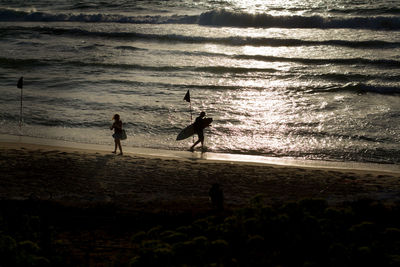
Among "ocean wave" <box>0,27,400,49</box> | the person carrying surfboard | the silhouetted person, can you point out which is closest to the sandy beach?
the silhouetted person

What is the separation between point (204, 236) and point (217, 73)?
55.2 ft

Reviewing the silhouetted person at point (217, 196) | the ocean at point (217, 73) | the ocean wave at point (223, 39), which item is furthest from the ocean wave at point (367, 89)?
the silhouetted person at point (217, 196)

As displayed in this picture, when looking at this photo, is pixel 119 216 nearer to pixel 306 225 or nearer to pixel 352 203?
pixel 306 225

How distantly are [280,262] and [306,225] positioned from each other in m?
0.94

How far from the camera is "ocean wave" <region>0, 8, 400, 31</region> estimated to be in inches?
1282

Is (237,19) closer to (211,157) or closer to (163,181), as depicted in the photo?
(211,157)

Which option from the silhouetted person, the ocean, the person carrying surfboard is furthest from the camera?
the ocean

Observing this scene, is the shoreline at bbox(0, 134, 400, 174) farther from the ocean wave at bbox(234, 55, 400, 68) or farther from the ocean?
the ocean wave at bbox(234, 55, 400, 68)

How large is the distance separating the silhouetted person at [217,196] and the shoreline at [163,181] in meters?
0.41

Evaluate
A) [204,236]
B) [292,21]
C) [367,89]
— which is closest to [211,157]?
[204,236]

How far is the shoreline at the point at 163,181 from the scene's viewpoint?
36.5 feet

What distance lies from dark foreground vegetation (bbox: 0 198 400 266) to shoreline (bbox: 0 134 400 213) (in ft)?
1.95

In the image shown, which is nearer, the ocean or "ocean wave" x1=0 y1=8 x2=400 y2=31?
the ocean

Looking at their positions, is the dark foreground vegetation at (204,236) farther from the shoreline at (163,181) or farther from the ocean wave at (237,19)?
the ocean wave at (237,19)
